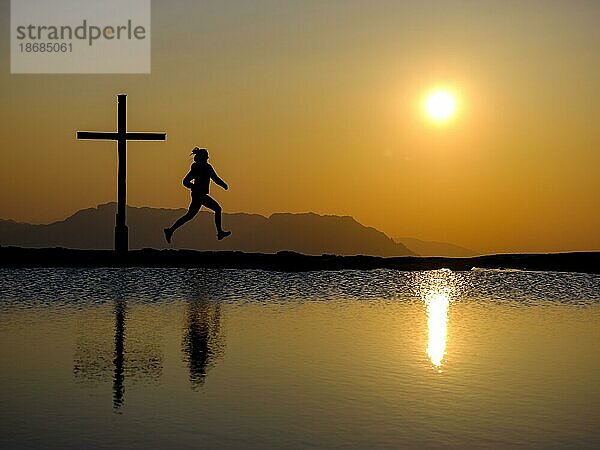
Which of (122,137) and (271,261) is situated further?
(122,137)

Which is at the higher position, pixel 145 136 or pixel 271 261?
pixel 145 136

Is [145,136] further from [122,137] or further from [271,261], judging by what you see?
[271,261]

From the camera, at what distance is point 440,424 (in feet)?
23.0

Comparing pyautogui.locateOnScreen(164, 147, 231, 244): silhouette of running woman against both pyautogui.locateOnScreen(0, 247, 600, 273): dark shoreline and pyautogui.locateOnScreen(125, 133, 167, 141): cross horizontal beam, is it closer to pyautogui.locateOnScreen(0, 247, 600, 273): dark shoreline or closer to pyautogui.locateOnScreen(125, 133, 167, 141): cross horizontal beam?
pyautogui.locateOnScreen(0, 247, 600, 273): dark shoreline

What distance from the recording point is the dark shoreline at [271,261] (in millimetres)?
22734

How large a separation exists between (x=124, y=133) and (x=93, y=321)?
15.2 metres

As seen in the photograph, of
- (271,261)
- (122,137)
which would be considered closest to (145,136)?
(122,137)

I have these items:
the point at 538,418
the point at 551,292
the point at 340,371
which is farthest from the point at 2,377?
the point at 551,292

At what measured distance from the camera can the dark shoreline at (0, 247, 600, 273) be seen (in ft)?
74.6

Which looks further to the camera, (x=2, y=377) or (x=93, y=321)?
(x=93, y=321)

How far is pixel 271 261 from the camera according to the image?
2330 centimetres

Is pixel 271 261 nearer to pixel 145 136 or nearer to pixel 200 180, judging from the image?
pixel 200 180

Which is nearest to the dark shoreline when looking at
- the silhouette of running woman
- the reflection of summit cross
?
the silhouette of running woman

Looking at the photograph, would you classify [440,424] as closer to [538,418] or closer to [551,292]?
[538,418]
